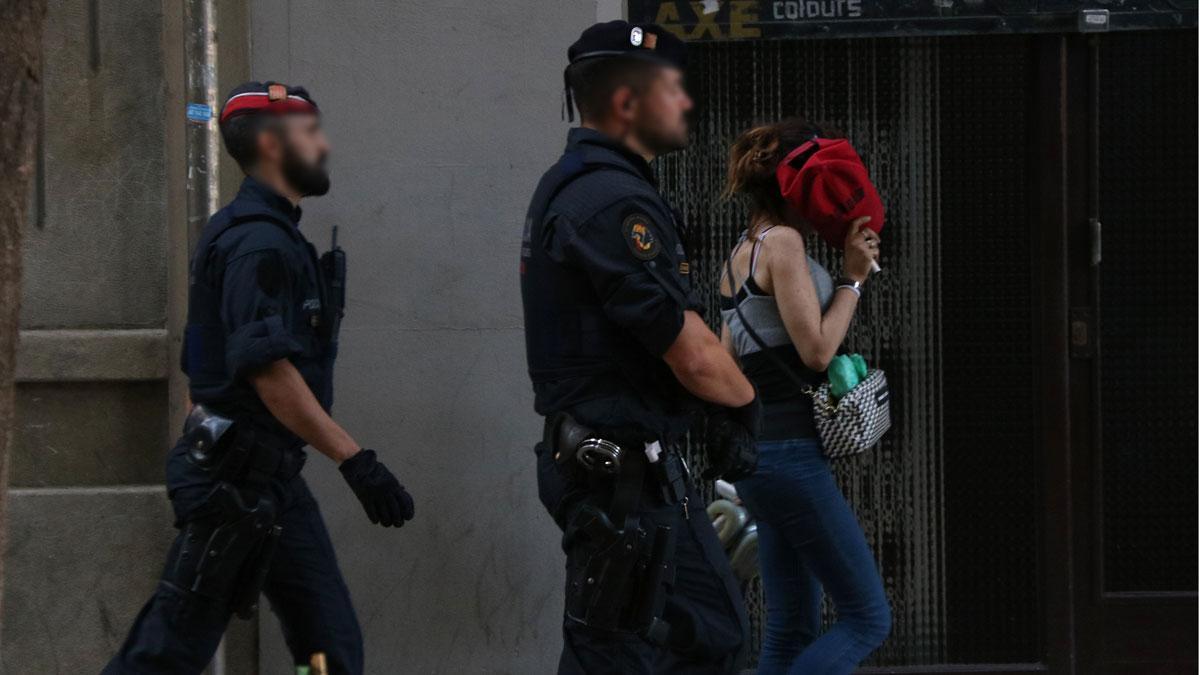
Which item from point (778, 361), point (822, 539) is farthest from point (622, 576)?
point (778, 361)

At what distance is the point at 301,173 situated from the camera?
15.1 feet

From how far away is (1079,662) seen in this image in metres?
6.30

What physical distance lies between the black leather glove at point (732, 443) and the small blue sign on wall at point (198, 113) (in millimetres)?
1822

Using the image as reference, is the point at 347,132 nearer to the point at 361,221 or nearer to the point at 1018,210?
the point at 361,221

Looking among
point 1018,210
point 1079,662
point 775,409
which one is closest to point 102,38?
point 775,409

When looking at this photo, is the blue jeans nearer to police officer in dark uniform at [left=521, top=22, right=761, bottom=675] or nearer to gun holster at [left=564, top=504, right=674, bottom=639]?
police officer in dark uniform at [left=521, top=22, right=761, bottom=675]

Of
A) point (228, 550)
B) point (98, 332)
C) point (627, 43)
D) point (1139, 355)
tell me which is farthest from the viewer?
point (1139, 355)

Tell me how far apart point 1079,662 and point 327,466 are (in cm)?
280

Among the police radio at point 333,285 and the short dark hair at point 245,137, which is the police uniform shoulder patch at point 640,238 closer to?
the police radio at point 333,285

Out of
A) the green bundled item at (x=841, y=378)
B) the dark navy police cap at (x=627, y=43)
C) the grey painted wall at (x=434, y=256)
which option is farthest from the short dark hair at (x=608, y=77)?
the grey painted wall at (x=434, y=256)

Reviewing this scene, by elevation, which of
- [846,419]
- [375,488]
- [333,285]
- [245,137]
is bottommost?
[375,488]

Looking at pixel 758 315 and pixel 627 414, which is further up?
pixel 758 315

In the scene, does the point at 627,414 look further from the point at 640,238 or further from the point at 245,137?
the point at 245,137

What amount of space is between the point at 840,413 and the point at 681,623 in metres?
1.07
